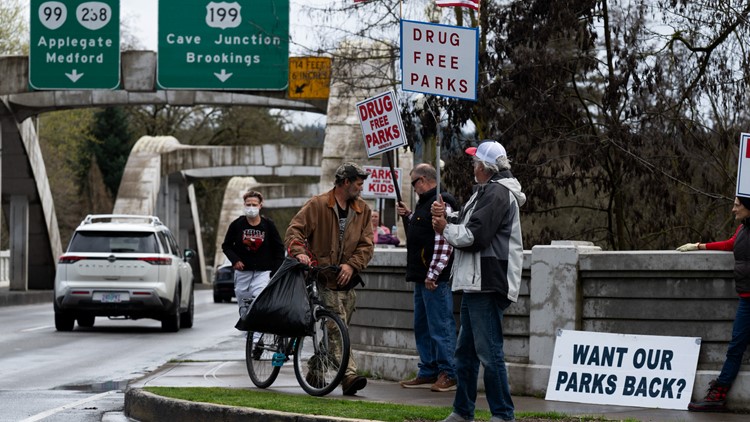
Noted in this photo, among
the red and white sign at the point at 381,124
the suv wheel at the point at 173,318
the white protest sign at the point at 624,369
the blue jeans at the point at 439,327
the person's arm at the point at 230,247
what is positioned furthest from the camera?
the suv wheel at the point at 173,318

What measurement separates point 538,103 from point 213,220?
238 feet

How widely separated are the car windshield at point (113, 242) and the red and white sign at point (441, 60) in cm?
1126

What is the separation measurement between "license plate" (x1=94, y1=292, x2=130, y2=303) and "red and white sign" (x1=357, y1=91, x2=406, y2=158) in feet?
30.5

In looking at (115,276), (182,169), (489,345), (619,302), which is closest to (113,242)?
(115,276)

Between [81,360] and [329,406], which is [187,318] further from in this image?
[329,406]

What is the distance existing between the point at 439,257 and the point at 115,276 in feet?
36.8

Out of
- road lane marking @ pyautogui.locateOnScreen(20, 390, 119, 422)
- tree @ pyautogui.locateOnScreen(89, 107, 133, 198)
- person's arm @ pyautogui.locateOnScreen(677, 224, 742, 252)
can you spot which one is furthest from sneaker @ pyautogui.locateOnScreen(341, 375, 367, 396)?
tree @ pyautogui.locateOnScreen(89, 107, 133, 198)

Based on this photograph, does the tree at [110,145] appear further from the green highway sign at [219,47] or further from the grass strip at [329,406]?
the grass strip at [329,406]

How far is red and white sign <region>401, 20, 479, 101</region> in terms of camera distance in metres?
11.4

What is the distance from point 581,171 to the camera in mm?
19859

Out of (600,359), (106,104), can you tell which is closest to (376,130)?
(600,359)

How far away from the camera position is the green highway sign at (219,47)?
2909 cm

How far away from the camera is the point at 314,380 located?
36.3 ft

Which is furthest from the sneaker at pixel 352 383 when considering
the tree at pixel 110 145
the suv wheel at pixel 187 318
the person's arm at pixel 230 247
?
the tree at pixel 110 145
